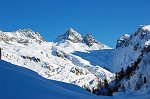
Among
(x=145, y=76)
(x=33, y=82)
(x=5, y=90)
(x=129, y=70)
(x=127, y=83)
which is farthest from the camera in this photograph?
(x=129, y=70)

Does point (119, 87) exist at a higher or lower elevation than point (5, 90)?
higher

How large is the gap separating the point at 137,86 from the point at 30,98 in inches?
5041

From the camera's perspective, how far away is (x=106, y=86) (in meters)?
177

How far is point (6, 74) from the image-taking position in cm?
1659

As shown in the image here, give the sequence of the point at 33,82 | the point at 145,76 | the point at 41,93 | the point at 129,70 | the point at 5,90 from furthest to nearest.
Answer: the point at 129,70 < the point at 145,76 < the point at 33,82 < the point at 41,93 < the point at 5,90

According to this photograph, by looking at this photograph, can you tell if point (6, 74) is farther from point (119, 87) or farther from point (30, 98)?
point (119, 87)

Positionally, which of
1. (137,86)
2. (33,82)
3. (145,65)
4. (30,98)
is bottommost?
(30,98)

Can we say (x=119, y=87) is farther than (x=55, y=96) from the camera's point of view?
Yes

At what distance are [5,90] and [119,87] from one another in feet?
471

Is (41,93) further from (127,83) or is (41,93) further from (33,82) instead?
(127,83)

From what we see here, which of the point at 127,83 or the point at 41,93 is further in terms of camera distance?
the point at 127,83

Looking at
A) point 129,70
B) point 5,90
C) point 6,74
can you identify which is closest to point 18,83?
point 6,74

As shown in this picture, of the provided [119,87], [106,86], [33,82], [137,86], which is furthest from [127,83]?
[33,82]

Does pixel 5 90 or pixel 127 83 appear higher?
pixel 127 83
